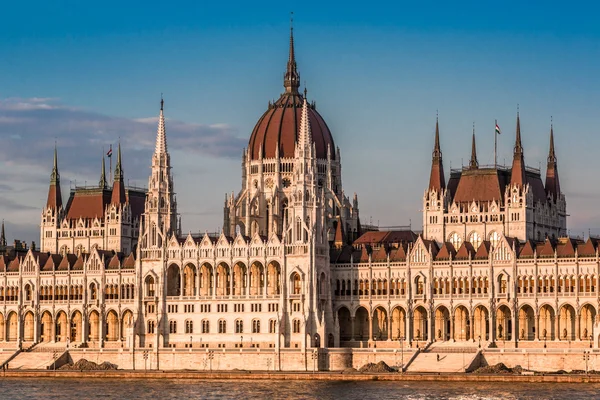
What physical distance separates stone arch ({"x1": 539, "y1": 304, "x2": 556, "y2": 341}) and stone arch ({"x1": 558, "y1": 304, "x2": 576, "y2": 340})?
0.78 meters

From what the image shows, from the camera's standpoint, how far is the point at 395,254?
609 feet

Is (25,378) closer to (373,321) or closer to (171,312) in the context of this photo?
(171,312)

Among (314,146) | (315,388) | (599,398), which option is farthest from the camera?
(314,146)

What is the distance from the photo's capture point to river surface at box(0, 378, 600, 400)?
145 meters

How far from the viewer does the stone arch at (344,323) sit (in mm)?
188000

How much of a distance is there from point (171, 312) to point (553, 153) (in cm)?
4543

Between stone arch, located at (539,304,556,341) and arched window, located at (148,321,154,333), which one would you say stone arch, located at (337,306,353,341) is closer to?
arched window, located at (148,321,154,333)

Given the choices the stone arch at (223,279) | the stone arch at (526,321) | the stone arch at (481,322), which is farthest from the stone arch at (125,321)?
the stone arch at (526,321)

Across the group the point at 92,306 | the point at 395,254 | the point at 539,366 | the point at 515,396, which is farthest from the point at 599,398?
the point at 92,306

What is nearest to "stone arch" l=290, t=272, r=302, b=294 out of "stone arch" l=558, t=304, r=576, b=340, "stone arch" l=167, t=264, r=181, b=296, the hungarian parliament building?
the hungarian parliament building

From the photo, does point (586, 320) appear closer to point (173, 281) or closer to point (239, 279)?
point (239, 279)

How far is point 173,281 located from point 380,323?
924 inches

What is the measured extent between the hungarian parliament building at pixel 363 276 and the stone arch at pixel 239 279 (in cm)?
15

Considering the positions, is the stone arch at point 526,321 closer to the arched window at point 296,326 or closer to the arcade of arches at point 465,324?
the arcade of arches at point 465,324
